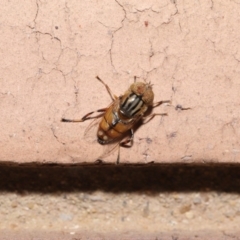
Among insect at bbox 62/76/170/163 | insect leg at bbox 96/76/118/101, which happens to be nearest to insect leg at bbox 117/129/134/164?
insect at bbox 62/76/170/163

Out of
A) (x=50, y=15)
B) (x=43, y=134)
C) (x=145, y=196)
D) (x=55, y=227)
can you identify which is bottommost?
(x=55, y=227)

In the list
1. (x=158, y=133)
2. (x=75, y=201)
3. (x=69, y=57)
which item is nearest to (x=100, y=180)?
(x=75, y=201)

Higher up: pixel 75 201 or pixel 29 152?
pixel 29 152

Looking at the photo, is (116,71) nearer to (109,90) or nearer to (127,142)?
(109,90)

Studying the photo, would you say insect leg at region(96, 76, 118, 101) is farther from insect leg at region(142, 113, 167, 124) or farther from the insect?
insect leg at region(142, 113, 167, 124)

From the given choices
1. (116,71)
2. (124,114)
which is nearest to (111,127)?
(124,114)

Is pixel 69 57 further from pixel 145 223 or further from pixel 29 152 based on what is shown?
pixel 145 223

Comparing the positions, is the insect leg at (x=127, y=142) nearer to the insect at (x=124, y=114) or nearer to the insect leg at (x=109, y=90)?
the insect at (x=124, y=114)
